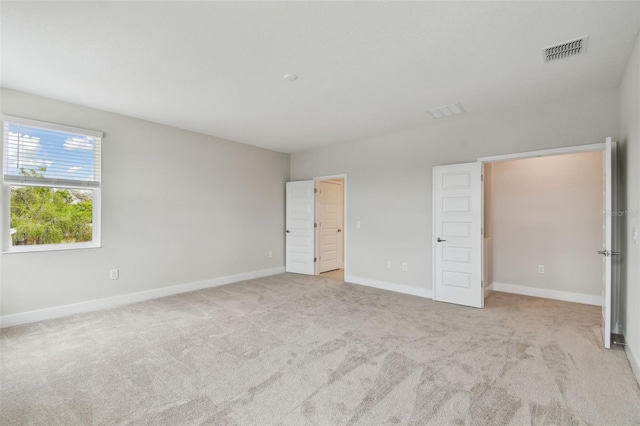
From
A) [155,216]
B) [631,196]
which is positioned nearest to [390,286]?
[631,196]

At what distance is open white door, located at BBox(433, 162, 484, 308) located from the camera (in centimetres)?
403

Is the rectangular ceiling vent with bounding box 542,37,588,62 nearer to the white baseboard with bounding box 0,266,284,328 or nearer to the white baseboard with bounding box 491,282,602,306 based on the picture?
the white baseboard with bounding box 491,282,602,306

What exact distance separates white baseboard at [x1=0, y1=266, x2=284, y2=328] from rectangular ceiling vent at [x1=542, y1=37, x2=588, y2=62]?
17.5 ft

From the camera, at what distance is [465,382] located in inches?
86.2

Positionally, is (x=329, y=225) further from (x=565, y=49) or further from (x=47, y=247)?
(x=565, y=49)

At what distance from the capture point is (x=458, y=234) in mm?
4184

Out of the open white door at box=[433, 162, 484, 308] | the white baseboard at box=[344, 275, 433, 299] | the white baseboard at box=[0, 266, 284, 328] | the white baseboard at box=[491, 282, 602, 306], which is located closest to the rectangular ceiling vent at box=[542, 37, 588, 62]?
the open white door at box=[433, 162, 484, 308]

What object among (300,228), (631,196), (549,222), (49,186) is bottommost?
(300,228)

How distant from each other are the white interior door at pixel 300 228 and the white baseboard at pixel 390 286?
1.02 metres

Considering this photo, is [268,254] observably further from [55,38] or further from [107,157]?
[55,38]

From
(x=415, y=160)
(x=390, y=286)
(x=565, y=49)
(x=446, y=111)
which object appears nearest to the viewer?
(x=565, y=49)

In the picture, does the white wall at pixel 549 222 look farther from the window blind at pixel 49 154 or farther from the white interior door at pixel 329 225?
the window blind at pixel 49 154

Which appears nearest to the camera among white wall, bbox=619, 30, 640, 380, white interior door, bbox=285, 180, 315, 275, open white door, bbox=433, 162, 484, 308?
white wall, bbox=619, 30, 640, 380

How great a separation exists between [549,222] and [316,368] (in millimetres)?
4311
